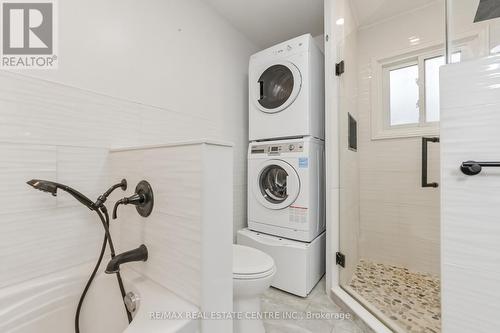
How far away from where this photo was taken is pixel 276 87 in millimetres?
2041

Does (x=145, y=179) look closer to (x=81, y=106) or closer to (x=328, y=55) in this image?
(x=81, y=106)

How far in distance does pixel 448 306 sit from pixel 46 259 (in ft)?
5.80

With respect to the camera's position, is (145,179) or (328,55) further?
(328,55)

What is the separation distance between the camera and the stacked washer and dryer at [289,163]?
1.71m

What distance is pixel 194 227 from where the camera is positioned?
76 cm

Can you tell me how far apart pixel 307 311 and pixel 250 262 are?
616 mm

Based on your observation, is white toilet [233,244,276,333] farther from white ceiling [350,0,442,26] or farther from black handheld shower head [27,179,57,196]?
white ceiling [350,0,442,26]

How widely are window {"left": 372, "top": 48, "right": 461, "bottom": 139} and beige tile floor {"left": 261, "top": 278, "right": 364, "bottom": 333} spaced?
1.47 m

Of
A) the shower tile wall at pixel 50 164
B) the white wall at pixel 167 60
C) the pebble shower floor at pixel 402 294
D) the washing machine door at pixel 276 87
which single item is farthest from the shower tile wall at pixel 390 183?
the shower tile wall at pixel 50 164

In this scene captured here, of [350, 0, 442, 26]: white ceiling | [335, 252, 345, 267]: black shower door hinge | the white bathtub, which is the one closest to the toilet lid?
the white bathtub

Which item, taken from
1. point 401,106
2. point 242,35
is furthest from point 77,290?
point 401,106
